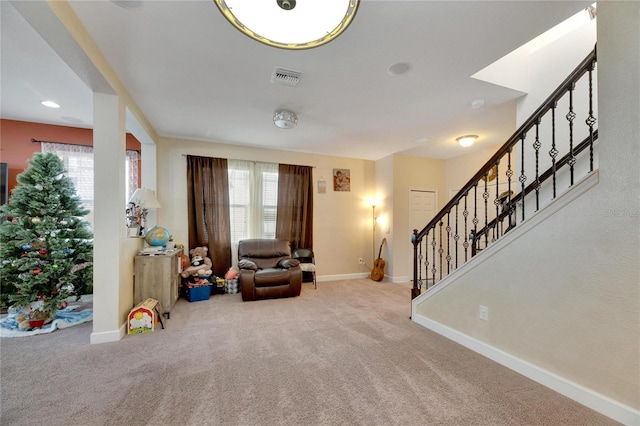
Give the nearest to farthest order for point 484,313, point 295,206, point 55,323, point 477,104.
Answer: point 484,313, point 55,323, point 477,104, point 295,206

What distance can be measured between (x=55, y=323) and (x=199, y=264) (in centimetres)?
168

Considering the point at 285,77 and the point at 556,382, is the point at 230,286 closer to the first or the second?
the point at 285,77

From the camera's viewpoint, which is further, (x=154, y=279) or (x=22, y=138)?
(x=22, y=138)

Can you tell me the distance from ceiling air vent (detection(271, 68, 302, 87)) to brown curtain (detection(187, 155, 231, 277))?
2465mm

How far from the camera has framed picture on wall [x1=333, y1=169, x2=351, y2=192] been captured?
5473mm

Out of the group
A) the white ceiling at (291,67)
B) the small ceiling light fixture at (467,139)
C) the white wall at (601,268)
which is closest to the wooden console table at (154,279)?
the white ceiling at (291,67)

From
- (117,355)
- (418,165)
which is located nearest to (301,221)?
(418,165)

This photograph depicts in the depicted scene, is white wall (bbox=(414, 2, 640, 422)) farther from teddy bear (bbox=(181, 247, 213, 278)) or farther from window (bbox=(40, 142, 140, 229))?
window (bbox=(40, 142, 140, 229))

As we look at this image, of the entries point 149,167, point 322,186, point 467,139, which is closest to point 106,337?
point 149,167

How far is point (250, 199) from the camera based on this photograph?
4.77 m

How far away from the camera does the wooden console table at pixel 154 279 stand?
3.01 meters

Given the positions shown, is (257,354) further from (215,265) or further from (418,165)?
(418,165)

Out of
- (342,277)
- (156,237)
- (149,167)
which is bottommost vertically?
(342,277)

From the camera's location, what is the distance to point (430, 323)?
278 cm
